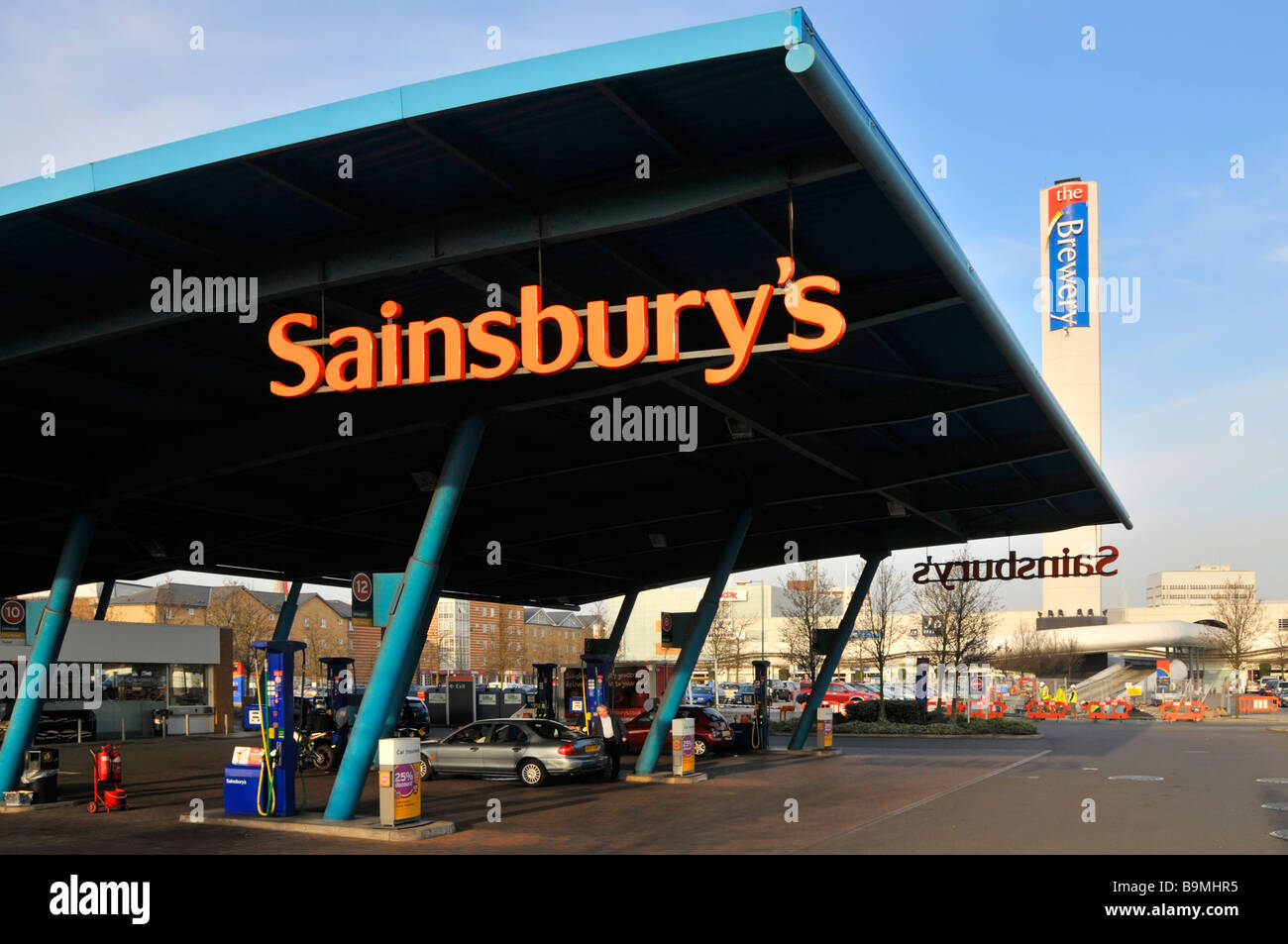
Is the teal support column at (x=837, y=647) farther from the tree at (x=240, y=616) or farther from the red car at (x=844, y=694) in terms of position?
the tree at (x=240, y=616)

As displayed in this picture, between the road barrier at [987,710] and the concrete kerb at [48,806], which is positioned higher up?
the concrete kerb at [48,806]

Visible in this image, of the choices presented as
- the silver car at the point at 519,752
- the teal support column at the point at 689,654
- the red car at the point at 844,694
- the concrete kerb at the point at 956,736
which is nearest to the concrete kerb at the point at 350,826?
the silver car at the point at 519,752

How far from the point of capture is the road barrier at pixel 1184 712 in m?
55.9

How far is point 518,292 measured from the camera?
15664 mm

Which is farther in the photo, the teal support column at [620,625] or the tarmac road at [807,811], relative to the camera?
the teal support column at [620,625]

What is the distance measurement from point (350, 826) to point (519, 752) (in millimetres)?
8182

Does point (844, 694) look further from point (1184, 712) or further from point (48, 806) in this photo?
point (48, 806)

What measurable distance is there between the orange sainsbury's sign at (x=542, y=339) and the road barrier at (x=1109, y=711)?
49.7 meters

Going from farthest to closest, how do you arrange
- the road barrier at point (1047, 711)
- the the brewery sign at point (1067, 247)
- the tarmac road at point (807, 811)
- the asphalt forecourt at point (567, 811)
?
1. the the brewery sign at point (1067, 247)
2. the road barrier at point (1047, 711)
3. the asphalt forecourt at point (567, 811)
4. the tarmac road at point (807, 811)

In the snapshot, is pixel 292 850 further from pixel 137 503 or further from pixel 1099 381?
pixel 1099 381

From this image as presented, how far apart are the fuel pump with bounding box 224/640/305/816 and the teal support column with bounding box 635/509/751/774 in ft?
29.6

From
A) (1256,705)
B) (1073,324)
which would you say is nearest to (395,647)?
(1256,705)

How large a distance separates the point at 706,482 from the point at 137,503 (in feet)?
40.8
